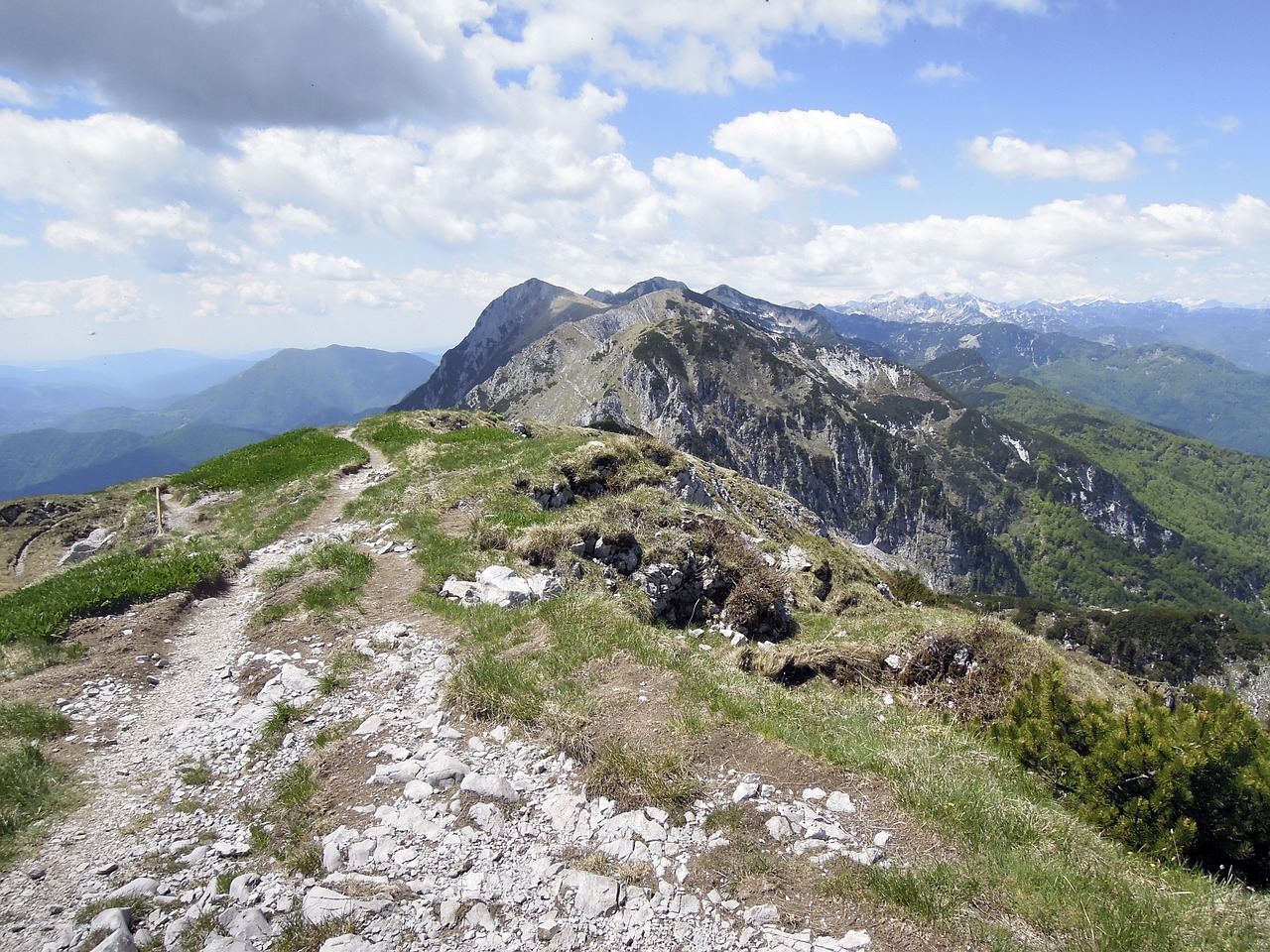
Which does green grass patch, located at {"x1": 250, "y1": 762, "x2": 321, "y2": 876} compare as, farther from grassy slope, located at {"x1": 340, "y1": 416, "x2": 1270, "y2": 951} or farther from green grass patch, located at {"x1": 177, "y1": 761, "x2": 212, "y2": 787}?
grassy slope, located at {"x1": 340, "y1": 416, "x2": 1270, "y2": 951}

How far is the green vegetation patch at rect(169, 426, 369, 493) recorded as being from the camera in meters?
26.4

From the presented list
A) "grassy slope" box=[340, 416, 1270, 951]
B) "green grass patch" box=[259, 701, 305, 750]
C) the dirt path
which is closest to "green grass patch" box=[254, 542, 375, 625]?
the dirt path

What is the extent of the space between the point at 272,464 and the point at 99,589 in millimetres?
16252

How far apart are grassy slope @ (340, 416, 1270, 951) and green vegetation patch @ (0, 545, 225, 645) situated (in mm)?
5603

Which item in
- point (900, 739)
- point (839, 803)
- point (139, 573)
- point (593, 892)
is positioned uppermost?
point (139, 573)

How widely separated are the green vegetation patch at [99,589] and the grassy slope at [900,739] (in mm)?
5603

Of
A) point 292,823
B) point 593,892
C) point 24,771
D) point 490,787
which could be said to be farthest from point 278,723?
point 593,892

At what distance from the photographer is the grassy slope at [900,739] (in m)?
5.15

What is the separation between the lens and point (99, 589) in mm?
13266

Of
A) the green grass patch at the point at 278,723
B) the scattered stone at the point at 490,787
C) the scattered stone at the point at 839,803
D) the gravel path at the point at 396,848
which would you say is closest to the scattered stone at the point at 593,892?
the gravel path at the point at 396,848

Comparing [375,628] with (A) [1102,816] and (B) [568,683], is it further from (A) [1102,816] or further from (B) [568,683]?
(A) [1102,816]

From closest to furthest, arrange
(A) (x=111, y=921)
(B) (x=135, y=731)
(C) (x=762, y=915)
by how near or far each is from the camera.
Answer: (C) (x=762, y=915) < (A) (x=111, y=921) < (B) (x=135, y=731)

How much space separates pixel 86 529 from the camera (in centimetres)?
2911

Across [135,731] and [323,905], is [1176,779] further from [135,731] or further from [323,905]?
[135,731]
